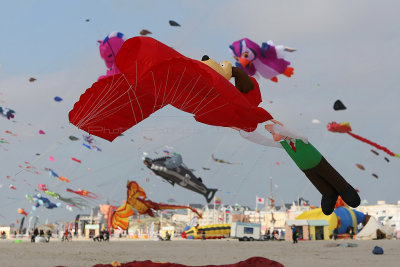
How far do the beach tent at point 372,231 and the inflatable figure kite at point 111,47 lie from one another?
1244 inches

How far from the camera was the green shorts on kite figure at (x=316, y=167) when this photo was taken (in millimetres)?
8523

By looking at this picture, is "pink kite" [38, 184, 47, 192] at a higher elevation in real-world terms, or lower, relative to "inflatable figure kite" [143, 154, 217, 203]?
lower

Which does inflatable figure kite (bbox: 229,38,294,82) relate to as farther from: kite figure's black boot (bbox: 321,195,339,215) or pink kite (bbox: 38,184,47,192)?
pink kite (bbox: 38,184,47,192)

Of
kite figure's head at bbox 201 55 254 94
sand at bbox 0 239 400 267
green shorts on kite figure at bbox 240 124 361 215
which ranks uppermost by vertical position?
kite figure's head at bbox 201 55 254 94

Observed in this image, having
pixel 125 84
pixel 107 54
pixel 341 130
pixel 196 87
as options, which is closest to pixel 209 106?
pixel 196 87

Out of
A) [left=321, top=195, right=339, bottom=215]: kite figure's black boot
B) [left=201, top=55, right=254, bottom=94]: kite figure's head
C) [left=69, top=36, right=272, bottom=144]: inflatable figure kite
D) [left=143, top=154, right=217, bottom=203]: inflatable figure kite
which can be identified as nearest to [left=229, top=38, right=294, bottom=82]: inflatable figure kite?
[left=69, top=36, right=272, bottom=144]: inflatable figure kite

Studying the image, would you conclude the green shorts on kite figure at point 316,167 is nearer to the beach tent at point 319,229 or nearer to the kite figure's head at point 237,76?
the kite figure's head at point 237,76

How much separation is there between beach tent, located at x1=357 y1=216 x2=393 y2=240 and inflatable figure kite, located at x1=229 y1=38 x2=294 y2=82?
1096 inches

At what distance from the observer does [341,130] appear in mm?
18438

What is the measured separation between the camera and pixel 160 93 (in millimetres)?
8461

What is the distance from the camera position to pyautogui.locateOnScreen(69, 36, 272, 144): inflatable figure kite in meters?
→ 7.75

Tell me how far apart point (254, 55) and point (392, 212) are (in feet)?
507

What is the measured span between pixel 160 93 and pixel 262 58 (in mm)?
6908

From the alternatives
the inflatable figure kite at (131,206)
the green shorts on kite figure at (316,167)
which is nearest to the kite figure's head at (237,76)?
the green shorts on kite figure at (316,167)
